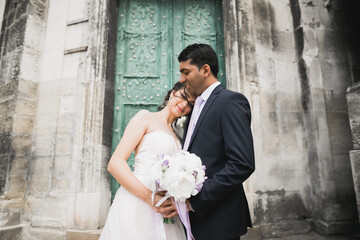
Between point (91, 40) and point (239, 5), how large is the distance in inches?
107

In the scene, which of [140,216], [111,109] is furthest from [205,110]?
[111,109]

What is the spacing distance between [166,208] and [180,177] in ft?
1.33

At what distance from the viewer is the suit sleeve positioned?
4.81 ft

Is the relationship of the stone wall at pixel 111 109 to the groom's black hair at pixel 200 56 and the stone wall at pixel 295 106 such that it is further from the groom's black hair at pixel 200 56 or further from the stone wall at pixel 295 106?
the groom's black hair at pixel 200 56

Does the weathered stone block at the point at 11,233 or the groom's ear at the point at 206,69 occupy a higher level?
the groom's ear at the point at 206,69

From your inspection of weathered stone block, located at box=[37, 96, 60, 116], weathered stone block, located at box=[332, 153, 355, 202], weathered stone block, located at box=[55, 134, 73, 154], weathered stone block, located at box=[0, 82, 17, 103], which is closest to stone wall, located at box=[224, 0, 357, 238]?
weathered stone block, located at box=[332, 153, 355, 202]

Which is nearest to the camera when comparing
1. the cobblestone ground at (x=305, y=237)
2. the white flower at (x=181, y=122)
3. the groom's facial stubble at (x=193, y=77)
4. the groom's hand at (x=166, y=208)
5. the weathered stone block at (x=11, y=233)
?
the groom's hand at (x=166, y=208)

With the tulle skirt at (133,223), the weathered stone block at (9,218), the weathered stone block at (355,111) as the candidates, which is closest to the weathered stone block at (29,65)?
the weathered stone block at (9,218)

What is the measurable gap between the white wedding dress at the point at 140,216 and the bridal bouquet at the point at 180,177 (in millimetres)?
394

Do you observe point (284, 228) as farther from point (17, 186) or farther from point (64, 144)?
point (17, 186)

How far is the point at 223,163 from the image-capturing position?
1660mm

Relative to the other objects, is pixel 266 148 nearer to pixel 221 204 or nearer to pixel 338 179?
pixel 338 179

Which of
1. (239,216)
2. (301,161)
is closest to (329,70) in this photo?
(301,161)

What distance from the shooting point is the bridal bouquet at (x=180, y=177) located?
4.64 ft
